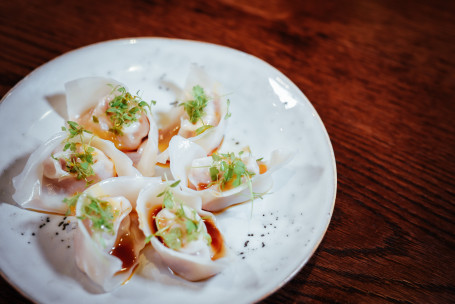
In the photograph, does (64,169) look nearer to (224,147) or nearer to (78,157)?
(78,157)

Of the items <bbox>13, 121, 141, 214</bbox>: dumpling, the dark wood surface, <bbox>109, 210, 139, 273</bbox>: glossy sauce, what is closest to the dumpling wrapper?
<bbox>13, 121, 141, 214</bbox>: dumpling

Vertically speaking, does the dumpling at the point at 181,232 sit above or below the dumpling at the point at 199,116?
below

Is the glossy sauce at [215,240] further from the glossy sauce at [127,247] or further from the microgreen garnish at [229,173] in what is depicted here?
the glossy sauce at [127,247]

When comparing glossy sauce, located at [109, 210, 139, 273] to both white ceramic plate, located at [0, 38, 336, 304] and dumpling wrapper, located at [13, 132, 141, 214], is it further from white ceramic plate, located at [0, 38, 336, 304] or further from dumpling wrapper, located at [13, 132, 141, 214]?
dumpling wrapper, located at [13, 132, 141, 214]

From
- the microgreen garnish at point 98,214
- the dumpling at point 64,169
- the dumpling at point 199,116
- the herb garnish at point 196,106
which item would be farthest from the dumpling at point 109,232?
the herb garnish at point 196,106

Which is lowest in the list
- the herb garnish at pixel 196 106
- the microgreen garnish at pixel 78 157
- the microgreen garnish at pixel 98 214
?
the microgreen garnish at pixel 98 214

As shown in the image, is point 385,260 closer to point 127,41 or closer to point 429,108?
point 429,108

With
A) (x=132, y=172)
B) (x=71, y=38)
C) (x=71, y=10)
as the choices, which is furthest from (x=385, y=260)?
(x=71, y=10)
